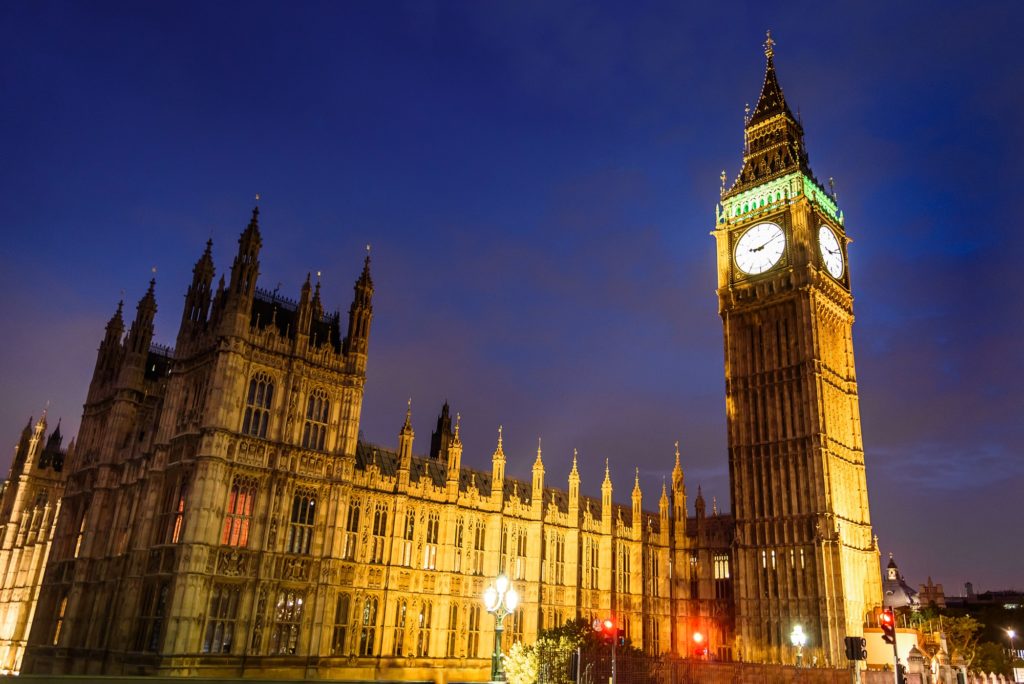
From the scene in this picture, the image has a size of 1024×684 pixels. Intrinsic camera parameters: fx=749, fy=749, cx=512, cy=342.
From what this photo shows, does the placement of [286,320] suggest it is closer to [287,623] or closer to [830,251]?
[287,623]

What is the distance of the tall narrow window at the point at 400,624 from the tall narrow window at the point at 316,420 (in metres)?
11.1

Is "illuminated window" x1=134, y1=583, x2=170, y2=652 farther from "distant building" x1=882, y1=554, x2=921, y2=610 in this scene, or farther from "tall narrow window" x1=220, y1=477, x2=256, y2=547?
"distant building" x1=882, y1=554, x2=921, y2=610

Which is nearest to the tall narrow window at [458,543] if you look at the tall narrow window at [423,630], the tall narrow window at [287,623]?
the tall narrow window at [423,630]

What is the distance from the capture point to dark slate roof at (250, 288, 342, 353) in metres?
44.2

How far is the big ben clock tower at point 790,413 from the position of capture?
58.5m

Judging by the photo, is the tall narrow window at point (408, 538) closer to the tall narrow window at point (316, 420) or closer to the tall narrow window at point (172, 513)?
the tall narrow window at point (316, 420)

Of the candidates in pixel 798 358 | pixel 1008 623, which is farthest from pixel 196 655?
pixel 1008 623

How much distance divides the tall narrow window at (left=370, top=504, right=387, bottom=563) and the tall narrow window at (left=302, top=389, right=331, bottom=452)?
19.6ft

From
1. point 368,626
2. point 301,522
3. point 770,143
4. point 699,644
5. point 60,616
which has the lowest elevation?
point 60,616

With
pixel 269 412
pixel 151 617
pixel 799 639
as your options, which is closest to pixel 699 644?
pixel 799 639

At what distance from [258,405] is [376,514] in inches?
405

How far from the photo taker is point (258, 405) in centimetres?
4172

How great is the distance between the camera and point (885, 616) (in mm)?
28328

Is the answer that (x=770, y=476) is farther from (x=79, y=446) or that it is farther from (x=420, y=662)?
(x=79, y=446)
